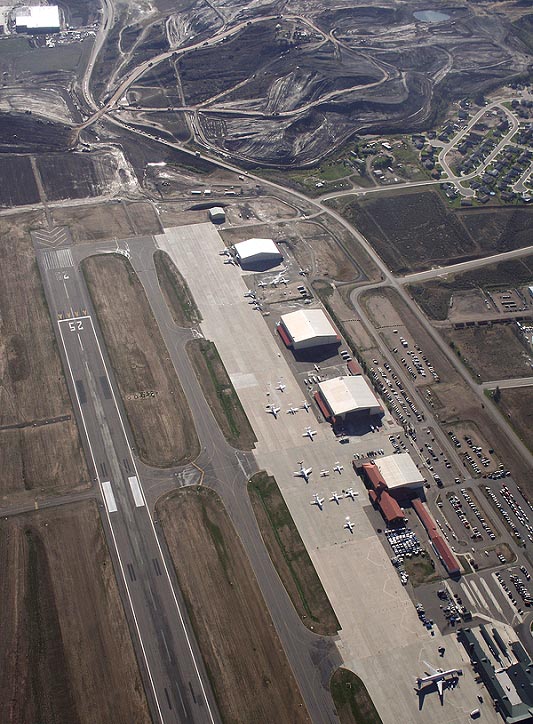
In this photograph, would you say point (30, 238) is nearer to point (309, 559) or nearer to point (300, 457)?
point (300, 457)

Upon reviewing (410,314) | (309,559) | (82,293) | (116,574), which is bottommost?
(309,559)

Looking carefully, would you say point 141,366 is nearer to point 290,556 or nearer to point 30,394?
point 30,394

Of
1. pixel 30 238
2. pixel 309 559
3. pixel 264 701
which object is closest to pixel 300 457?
pixel 309 559

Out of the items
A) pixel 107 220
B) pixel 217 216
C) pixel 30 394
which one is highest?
pixel 107 220

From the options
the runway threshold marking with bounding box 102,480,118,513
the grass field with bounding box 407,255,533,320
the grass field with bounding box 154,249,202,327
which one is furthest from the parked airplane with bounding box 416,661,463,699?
the grass field with bounding box 154,249,202,327

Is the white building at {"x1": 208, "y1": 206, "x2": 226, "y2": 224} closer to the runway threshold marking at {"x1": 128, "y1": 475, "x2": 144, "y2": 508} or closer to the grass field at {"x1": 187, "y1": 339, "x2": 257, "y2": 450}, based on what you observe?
the grass field at {"x1": 187, "y1": 339, "x2": 257, "y2": 450}

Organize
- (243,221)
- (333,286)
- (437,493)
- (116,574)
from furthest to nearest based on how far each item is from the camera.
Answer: (243,221) → (333,286) → (437,493) → (116,574)

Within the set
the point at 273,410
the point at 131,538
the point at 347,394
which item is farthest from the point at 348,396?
the point at 131,538
